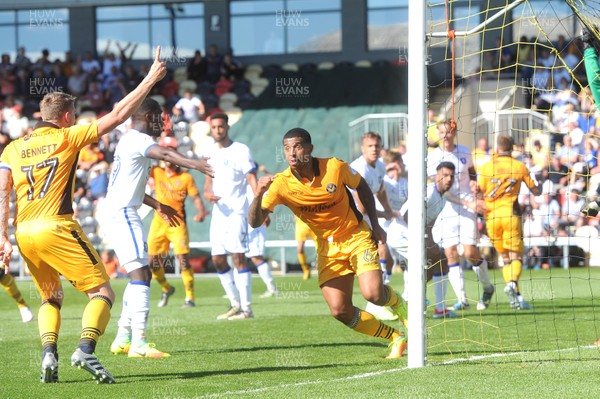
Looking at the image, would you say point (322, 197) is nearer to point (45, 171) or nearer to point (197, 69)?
Result: point (45, 171)

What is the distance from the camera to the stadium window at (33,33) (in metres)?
33.4

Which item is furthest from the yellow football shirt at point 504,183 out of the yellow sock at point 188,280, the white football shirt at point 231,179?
the yellow sock at point 188,280

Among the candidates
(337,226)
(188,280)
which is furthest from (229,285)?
(337,226)

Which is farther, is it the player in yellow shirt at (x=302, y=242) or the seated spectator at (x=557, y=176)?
the seated spectator at (x=557, y=176)

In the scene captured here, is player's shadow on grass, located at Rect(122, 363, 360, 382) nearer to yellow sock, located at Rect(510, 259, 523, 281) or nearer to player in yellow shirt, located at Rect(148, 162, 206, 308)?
yellow sock, located at Rect(510, 259, 523, 281)

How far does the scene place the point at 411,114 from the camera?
8.38 m

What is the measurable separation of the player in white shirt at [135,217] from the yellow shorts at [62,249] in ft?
5.18

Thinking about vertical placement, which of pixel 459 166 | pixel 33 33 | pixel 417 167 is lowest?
pixel 417 167

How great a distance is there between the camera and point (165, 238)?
16.1 meters

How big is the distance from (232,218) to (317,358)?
4793 mm

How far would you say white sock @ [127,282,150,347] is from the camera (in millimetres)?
9734

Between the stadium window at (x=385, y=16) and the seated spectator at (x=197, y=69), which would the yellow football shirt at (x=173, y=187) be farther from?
the stadium window at (x=385, y=16)

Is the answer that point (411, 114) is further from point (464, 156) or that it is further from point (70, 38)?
point (70, 38)

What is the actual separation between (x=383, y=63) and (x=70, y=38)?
10.6m
